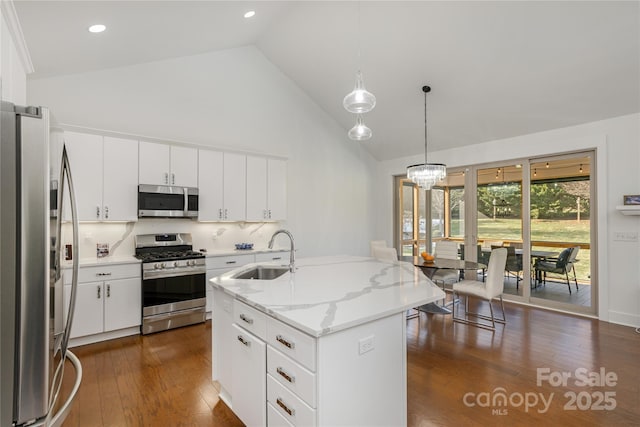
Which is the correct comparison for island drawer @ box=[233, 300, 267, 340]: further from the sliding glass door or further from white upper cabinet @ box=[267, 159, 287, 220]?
the sliding glass door

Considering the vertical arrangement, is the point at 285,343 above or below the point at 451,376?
above

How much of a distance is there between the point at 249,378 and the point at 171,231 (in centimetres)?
312

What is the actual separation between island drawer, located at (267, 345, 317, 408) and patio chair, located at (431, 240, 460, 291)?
11.4 feet

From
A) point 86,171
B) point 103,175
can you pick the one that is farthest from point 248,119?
point 86,171

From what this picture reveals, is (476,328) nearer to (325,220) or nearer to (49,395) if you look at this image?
(325,220)

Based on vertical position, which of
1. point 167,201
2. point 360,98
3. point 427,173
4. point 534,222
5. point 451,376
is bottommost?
point 451,376

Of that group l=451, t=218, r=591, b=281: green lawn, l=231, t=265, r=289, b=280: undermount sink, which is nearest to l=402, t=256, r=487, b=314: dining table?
l=451, t=218, r=591, b=281: green lawn

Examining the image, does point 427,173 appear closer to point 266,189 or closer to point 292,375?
point 266,189

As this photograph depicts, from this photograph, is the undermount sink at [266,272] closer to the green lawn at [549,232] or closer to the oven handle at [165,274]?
the oven handle at [165,274]

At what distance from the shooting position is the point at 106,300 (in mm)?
3535

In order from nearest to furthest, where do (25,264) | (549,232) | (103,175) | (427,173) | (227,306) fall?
(25,264)
(227,306)
(103,175)
(427,173)
(549,232)

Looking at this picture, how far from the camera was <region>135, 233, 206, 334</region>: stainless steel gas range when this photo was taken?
375cm

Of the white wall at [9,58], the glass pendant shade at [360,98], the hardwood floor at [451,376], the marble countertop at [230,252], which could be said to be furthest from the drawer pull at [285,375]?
the marble countertop at [230,252]

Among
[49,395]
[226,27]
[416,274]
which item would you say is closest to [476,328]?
[416,274]
